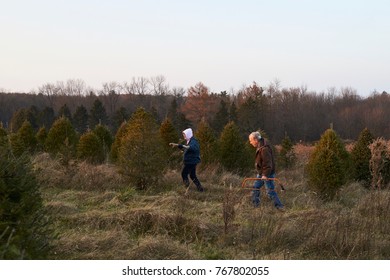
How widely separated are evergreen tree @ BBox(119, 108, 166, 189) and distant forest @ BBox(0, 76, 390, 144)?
2776 cm

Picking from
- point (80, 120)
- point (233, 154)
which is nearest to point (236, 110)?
point (80, 120)

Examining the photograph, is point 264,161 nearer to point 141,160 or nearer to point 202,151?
point 141,160

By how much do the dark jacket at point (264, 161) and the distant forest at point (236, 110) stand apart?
2969 cm

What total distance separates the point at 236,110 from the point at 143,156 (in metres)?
37.2

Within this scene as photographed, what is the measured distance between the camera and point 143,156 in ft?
30.1

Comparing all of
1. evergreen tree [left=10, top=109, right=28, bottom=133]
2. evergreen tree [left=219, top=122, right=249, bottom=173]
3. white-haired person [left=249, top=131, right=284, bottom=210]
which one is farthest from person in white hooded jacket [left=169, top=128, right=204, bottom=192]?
evergreen tree [left=10, top=109, right=28, bottom=133]

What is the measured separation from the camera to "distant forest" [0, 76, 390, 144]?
41.9 metres

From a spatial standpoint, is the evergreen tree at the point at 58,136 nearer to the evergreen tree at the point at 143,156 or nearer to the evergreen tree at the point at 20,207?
the evergreen tree at the point at 143,156

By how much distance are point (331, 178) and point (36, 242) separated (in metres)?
7.10

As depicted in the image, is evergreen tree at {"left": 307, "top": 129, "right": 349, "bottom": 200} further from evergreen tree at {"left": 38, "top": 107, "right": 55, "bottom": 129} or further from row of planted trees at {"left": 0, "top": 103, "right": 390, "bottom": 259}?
evergreen tree at {"left": 38, "top": 107, "right": 55, "bottom": 129}

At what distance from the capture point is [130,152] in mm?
9250

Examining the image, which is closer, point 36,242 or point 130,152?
point 36,242
